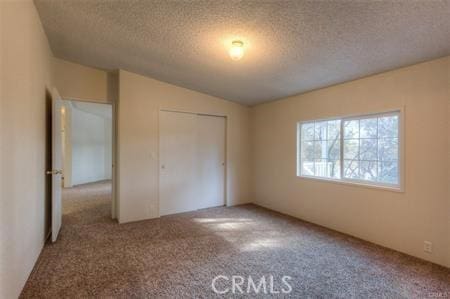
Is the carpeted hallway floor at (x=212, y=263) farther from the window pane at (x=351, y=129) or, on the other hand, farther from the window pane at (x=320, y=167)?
the window pane at (x=351, y=129)

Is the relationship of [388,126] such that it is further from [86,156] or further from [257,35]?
[86,156]

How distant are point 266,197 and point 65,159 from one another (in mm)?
6379

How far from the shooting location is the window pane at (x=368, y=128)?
323 centimetres

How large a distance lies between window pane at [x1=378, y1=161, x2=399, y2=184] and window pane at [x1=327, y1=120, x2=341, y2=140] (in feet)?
2.57

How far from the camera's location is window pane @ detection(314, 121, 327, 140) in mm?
3962

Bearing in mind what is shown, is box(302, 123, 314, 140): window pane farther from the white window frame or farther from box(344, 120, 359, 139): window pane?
box(344, 120, 359, 139): window pane

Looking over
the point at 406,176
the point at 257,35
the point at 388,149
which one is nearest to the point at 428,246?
the point at 406,176

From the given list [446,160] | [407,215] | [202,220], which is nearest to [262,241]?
[202,220]

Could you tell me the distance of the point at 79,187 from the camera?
7410mm

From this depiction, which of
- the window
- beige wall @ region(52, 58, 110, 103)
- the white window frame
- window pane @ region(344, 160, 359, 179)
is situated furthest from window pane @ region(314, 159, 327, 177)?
beige wall @ region(52, 58, 110, 103)

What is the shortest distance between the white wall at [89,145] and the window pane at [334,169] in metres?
6.60

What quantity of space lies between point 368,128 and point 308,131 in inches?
42.2

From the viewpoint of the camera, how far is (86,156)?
329 inches

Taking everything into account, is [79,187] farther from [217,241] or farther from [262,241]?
[262,241]
